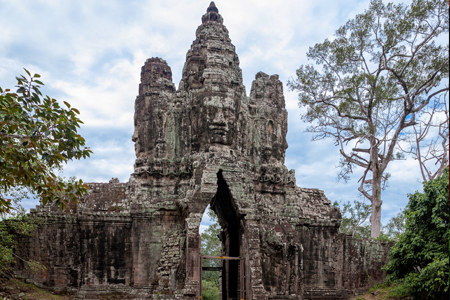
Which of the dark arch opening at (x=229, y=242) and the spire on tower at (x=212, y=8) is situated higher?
the spire on tower at (x=212, y=8)

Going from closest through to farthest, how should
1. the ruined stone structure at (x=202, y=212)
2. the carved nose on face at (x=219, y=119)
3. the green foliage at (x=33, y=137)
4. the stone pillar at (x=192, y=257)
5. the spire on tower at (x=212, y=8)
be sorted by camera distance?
the green foliage at (x=33, y=137) → the stone pillar at (x=192, y=257) → the ruined stone structure at (x=202, y=212) → the carved nose on face at (x=219, y=119) → the spire on tower at (x=212, y=8)

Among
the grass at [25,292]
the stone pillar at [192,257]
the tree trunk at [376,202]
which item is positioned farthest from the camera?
the tree trunk at [376,202]

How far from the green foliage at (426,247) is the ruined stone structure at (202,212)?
9.12 feet

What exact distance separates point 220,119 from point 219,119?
0.03m

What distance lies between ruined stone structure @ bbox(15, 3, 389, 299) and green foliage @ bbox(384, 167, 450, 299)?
2779 millimetres

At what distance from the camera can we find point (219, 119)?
14.8 metres

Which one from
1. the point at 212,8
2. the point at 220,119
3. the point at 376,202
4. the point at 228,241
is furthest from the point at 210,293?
the point at 212,8

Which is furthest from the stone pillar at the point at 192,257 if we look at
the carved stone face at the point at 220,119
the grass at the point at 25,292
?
the grass at the point at 25,292

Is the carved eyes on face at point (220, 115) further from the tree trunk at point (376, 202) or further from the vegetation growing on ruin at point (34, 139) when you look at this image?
the tree trunk at point (376, 202)

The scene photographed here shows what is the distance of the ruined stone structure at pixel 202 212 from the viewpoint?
13805 mm

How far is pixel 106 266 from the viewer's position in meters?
14.1

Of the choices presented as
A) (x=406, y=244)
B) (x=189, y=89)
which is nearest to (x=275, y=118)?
(x=189, y=89)

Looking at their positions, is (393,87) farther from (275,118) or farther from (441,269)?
(441,269)

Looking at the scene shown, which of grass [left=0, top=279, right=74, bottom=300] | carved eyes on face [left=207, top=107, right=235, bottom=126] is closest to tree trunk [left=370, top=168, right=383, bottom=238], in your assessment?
carved eyes on face [left=207, top=107, right=235, bottom=126]
